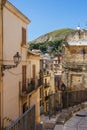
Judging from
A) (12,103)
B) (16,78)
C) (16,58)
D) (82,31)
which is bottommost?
(12,103)

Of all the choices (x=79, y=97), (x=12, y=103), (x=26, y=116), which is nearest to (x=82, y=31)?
(x=79, y=97)

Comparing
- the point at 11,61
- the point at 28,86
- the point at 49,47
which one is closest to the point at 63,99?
the point at 11,61

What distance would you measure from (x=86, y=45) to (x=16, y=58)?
37.2ft

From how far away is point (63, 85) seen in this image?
26141mm

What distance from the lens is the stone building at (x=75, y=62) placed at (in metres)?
24.9

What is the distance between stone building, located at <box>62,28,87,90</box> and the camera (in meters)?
24.9

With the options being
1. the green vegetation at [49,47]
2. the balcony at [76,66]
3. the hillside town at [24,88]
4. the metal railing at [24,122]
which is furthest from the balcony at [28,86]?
the green vegetation at [49,47]

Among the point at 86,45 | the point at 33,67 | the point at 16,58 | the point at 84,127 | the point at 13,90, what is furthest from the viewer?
the point at 86,45

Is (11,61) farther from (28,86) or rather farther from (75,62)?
(75,62)

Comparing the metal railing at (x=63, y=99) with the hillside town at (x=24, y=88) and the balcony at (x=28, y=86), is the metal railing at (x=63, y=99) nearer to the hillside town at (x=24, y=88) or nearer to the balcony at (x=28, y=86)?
the hillside town at (x=24, y=88)

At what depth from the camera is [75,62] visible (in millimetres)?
24938

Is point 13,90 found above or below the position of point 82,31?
below

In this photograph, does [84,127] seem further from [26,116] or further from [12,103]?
[12,103]

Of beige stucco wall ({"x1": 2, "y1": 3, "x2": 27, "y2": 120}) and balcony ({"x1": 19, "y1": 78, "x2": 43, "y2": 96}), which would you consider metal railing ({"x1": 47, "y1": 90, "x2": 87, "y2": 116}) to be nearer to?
beige stucco wall ({"x1": 2, "y1": 3, "x2": 27, "y2": 120})
